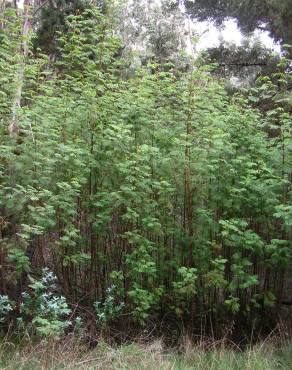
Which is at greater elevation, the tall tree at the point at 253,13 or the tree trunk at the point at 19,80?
the tall tree at the point at 253,13

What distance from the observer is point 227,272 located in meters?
6.28

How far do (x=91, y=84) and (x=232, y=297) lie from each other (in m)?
3.24

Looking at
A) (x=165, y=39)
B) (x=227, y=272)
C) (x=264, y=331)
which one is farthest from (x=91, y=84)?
(x=165, y=39)

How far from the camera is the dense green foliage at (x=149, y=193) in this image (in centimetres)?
555

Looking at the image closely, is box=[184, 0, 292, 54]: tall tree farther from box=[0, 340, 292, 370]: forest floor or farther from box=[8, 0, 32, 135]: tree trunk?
box=[0, 340, 292, 370]: forest floor

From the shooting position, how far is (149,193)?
19.5 ft

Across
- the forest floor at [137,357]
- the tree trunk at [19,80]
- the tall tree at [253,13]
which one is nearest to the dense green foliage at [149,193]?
the tree trunk at [19,80]

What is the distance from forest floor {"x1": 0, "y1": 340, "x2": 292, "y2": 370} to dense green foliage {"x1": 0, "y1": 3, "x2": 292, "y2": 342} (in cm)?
67

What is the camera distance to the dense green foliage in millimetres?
5547

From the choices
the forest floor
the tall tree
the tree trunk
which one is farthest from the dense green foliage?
the tall tree

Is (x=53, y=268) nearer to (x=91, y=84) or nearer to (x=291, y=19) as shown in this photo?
(x=91, y=84)

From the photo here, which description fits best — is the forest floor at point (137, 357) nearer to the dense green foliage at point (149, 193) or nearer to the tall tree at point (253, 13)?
the dense green foliage at point (149, 193)

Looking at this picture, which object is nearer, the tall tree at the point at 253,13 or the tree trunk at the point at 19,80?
the tree trunk at the point at 19,80

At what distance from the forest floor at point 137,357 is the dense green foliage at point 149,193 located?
669 mm
